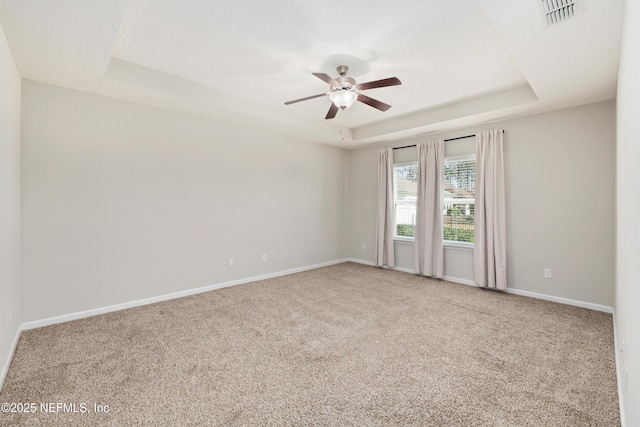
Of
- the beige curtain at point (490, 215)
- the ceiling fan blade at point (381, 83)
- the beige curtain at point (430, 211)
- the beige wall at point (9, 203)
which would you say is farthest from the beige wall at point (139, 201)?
the beige curtain at point (490, 215)

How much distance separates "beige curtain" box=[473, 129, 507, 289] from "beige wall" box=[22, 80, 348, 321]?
290cm

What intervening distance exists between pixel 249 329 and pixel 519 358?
7.72ft

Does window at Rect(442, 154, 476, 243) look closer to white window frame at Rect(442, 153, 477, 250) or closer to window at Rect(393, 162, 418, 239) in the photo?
white window frame at Rect(442, 153, 477, 250)

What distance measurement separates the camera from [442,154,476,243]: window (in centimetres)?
458

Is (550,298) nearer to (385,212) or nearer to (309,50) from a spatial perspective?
(385,212)

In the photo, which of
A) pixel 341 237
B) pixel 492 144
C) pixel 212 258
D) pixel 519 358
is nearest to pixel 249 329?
pixel 212 258

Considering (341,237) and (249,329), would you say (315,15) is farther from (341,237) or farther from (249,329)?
(341,237)

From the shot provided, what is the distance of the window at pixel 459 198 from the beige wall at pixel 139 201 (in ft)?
8.31

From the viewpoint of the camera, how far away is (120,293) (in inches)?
135

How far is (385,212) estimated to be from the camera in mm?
5508

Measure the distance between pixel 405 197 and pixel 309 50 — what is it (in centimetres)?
343

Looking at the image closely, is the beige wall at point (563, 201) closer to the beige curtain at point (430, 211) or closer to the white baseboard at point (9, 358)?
the beige curtain at point (430, 211)

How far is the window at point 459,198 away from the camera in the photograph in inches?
180

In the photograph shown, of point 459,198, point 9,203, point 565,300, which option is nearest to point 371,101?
point 459,198
